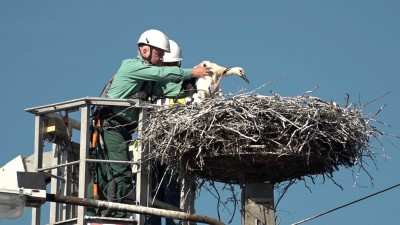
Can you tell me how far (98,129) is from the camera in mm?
19734

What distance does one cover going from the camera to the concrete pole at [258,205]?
18.9 m

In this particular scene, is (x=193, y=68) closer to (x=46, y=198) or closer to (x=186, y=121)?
(x=186, y=121)

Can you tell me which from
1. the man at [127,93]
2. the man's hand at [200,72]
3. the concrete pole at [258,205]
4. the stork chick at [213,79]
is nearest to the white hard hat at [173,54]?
the man at [127,93]

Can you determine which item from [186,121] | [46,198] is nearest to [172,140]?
[186,121]

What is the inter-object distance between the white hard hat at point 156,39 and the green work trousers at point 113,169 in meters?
1.52

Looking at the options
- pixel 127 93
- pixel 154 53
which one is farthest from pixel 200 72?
pixel 127 93

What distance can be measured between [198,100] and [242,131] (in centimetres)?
136

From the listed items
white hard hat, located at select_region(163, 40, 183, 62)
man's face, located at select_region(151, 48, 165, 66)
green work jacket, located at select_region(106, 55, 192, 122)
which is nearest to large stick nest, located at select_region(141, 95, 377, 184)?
A: green work jacket, located at select_region(106, 55, 192, 122)

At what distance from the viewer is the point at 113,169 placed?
19609 mm

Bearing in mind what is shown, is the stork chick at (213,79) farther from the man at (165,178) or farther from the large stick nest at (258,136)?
the large stick nest at (258,136)

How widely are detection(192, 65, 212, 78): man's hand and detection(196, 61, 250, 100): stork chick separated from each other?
0.05 meters

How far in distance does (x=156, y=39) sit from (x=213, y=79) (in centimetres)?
90

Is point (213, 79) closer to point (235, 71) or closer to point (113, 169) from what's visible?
point (235, 71)

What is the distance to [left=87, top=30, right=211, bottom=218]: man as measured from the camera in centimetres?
1955
